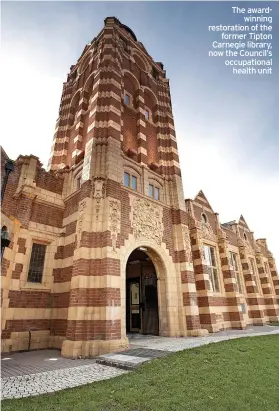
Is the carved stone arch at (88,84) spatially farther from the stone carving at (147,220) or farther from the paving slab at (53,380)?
the paving slab at (53,380)

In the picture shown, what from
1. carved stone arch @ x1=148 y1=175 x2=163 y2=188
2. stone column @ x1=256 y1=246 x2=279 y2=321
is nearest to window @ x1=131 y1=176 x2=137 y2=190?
carved stone arch @ x1=148 y1=175 x2=163 y2=188

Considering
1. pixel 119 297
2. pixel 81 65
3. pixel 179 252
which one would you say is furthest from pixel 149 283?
pixel 81 65

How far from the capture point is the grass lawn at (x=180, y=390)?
157 inches

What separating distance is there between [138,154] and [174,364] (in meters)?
A: 11.5

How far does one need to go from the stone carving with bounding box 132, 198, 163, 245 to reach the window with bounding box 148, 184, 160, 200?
38.1 inches

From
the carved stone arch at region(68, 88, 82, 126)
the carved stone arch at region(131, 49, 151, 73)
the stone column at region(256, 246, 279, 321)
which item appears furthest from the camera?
the stone column at region(256, 246, 279, 321)

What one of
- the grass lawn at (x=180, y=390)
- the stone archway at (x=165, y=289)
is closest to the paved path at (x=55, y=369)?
the grass lawn at (x=180, y=390)

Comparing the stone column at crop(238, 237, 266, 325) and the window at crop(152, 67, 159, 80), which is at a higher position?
the window at crop(152, 67, 159, 80)

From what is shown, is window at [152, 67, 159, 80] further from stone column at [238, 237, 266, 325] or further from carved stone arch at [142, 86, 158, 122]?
stone column at [238, 237, 266, 325]

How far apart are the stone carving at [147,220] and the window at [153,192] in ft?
3.18

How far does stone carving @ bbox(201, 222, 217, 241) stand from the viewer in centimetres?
1812

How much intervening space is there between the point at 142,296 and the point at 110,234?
6.36 metres

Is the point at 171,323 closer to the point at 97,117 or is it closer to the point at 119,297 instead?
the point at 119,297

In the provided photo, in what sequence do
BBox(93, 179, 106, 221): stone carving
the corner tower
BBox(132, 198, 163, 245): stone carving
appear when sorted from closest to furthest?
1. the corner tower
2. BBox(93, 179, 106, 221): stone carving
3. BBox(132, 198, 163, 245): stone carving
